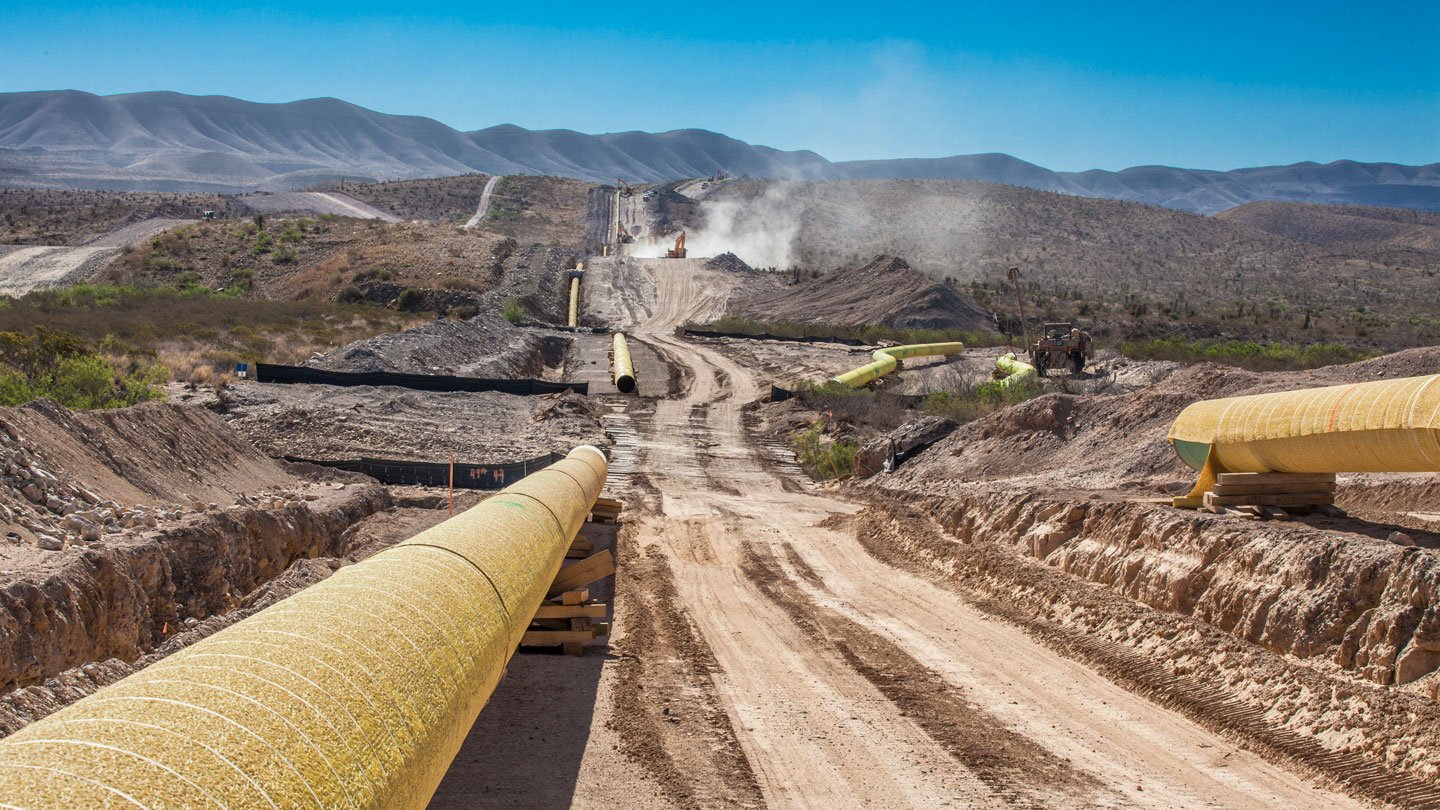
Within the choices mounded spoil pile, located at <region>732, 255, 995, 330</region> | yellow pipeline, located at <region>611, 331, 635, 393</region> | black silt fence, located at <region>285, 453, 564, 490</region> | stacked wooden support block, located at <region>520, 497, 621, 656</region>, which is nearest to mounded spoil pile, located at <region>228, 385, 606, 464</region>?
black silt fence, located at <region>285, 453, 564, 490</region>

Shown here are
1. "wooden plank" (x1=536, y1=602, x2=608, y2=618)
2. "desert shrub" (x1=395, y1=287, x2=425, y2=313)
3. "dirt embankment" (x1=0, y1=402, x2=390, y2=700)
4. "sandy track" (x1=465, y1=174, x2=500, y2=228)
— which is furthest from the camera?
"sandy track" (x1=465, y1=174, x2=500, y2=228)

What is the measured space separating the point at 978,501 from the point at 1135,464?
11.1 ft

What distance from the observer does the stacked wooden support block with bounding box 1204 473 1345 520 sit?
13391 mm

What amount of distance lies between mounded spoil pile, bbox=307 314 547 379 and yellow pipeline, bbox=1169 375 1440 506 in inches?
1095

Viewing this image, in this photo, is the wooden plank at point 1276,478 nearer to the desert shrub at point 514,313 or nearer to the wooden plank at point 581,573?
the wooden plank at point 581,573

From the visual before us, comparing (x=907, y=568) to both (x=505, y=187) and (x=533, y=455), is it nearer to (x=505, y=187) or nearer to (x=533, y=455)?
(x=533, y=455)

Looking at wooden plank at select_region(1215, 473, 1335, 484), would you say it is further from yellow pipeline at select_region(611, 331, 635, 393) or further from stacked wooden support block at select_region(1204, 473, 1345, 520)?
yellow pipeline at select_region(611, 331, 635, 393)

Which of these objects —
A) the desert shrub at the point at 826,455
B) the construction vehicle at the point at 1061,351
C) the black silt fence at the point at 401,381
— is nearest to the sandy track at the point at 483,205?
the black silt fence at the point at 401,381

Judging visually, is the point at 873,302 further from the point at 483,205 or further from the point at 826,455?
the point at 483,205

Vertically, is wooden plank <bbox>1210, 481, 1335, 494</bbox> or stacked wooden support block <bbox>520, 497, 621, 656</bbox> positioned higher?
wooden plank <bbox>1210, 481, 1335, 494</bbox>

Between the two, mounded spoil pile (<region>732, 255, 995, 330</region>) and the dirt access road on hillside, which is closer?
the dirt access road on hillside

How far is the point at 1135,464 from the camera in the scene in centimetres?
1967

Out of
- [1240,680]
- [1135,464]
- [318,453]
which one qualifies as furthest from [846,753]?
[318,453]

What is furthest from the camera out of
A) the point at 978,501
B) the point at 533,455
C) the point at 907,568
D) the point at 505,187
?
the point at 505,187
